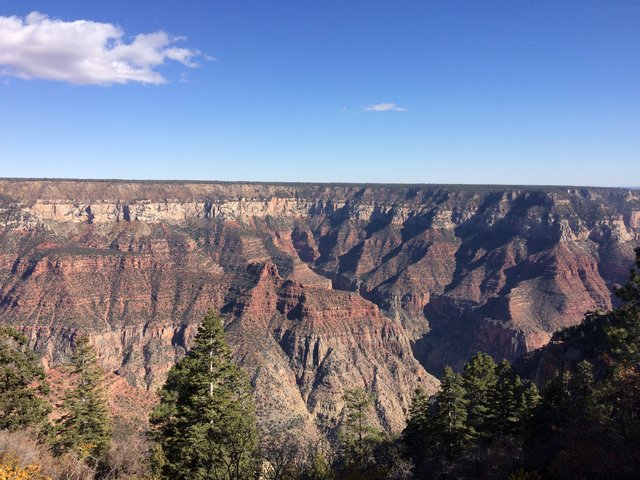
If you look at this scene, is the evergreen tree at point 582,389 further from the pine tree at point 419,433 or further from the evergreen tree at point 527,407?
the pine tree at point 419,433

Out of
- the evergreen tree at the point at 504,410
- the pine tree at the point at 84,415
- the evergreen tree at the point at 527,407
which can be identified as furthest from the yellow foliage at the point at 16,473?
the evergreen tree at the point at 504,410


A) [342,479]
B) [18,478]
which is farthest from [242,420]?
[18,478]

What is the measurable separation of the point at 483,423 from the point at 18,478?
39747mm

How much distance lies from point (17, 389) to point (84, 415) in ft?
19.1

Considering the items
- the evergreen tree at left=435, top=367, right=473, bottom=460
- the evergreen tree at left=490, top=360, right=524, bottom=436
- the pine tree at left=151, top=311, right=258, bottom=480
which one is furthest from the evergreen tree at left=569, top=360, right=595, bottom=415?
the pine tree at left=151, top=311, right=258, bottom=480

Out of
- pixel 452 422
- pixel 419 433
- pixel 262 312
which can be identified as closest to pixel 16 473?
pixel 452 422

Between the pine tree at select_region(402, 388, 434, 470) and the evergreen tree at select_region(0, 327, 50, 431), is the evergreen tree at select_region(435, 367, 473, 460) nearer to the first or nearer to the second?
the pine tree at select_region(402, 388, 434, 470)

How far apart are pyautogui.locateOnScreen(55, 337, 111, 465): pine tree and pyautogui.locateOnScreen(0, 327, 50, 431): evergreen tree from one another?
2.19m

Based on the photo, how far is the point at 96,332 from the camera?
388ft

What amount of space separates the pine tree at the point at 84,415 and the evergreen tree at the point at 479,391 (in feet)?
105

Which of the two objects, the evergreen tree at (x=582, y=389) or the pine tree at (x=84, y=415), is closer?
the pine tree at (x=84, y=415)

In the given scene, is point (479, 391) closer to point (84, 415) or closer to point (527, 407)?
point (527, 407)

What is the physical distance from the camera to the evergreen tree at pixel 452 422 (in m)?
41.5

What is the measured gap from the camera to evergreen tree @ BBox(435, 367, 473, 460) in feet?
136
